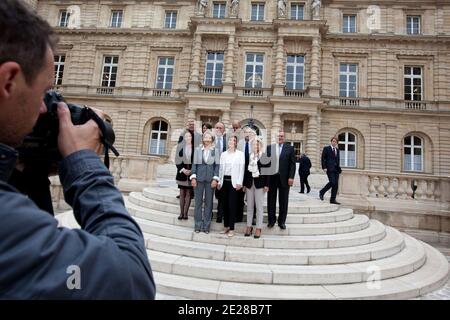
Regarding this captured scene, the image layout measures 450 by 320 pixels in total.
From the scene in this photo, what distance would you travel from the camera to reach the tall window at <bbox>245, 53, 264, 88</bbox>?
23250 millimetres

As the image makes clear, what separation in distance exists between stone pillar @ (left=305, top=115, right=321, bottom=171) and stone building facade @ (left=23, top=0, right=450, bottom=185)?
0.25 ft

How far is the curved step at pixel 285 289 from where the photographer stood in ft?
13.1

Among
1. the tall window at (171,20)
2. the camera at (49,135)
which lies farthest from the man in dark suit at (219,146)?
the tall window at (171,20)

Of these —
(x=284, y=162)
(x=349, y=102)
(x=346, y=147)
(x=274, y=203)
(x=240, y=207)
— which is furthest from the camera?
(x=349, y=102)

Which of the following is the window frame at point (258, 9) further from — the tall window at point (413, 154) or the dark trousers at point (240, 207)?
the dark trousers at point (240, 207)

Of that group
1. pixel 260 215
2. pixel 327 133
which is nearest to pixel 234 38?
pixel 327 133

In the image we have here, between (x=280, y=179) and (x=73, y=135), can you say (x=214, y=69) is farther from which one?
(x=73, y=135)

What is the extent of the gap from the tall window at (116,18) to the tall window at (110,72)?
3.19 m

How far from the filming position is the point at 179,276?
4473mm

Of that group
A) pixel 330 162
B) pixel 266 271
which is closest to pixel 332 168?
pixel 330 162

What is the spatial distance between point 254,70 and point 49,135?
23.7m

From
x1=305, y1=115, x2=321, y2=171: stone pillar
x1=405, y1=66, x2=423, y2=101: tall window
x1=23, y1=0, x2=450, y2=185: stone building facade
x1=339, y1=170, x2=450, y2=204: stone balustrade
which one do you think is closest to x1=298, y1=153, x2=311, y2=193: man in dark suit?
x1=339, y1=170, x2=450, y2=204: stone balustrade

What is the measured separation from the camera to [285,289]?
4.25 meters
